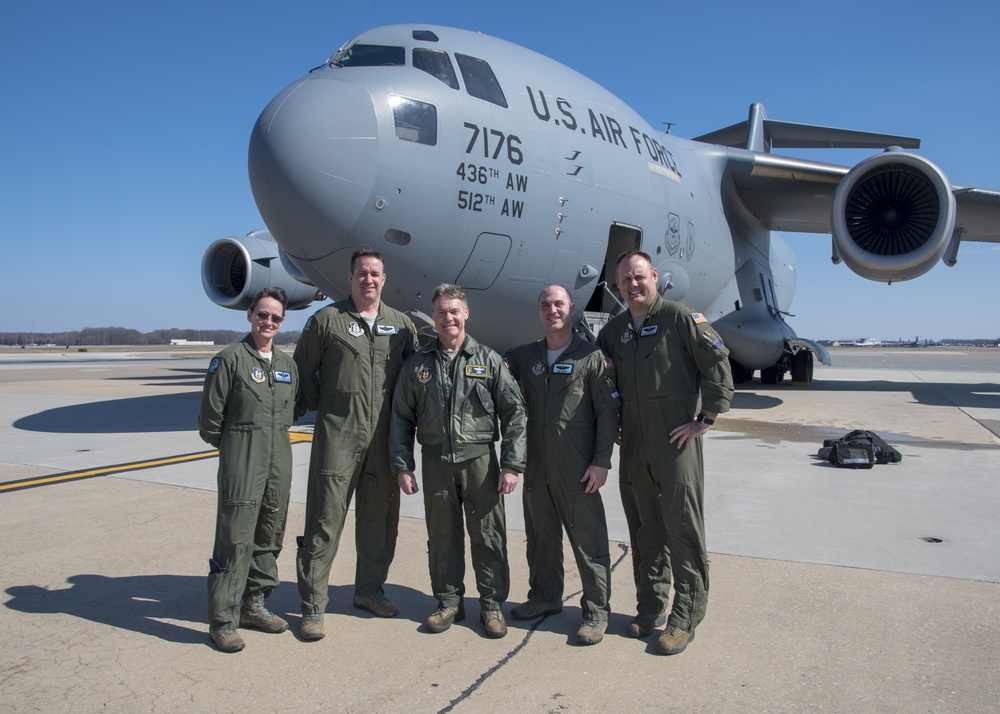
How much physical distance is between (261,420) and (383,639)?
45.0 inches

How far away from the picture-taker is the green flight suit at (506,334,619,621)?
3.55 meters

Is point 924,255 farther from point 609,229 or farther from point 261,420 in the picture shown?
point 261,420

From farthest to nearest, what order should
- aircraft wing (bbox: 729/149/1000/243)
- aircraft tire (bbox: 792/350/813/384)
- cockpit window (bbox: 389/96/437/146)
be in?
aircraft tire (bbox: 792/350/813/384) < aircraft wing (bbox: 729/149/1000/243) < cockpit window (bbox: 389/96/437/146)

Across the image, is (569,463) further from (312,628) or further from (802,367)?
(802,367)

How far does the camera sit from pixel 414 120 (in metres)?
6.98

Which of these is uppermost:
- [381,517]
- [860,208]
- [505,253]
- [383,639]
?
[860,208]

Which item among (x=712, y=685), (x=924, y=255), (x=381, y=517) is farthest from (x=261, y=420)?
(x=924, y=255)

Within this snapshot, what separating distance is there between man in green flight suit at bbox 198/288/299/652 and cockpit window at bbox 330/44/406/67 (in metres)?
4.56

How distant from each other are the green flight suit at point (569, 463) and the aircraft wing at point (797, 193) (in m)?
10.4

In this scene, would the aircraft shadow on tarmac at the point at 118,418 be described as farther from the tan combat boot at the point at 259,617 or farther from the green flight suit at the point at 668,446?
the green flight suit at the point at 668,446

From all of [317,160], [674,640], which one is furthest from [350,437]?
[317,160]

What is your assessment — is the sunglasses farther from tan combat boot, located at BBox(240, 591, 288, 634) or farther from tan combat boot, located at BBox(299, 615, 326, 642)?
tan combat boot, located at BBox(299, 615, 326, 642)

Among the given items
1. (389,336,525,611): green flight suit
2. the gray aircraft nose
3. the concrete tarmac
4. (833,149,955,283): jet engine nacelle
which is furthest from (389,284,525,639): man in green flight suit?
(833,149,955,283): jet engine nacelle

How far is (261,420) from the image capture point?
3482 millimetres
